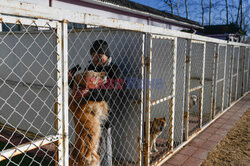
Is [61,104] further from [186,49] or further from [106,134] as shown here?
[186,49]

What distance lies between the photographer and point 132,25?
2506 millimetres

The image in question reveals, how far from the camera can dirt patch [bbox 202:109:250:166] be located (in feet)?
12.1

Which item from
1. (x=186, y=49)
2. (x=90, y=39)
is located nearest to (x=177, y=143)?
(x=186, y=49)

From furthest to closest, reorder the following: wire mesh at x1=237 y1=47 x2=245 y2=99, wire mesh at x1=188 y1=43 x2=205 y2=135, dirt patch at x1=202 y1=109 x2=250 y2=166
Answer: wire mesh at x1=237 y1=47 x2=245 y2=99 < wire mesh at x1=188 y1=43 x2=205 y2=135 < dirt patch at x1=202 y1=109 x2=250 y2=166

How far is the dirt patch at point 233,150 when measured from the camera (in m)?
3.68

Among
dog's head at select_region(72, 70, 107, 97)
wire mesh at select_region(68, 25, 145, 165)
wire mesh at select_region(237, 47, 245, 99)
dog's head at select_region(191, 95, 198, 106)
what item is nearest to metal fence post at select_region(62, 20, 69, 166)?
wire mesh at select_region(68, 25, 145, 165)

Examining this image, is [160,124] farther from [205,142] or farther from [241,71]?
[241,71]

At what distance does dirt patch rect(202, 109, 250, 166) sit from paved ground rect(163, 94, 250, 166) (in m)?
0.10

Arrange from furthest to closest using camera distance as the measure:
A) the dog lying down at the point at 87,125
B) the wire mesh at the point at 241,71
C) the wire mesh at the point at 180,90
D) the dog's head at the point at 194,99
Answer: the wire mesh at the point at 241,71 < the dog's head at the point at 194,99 < the wire mesh at the point at 180,90 < the dog lying down at the point at 87,125

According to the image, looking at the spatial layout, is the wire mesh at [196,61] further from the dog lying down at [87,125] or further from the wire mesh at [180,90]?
the dog lying down at [87,125]

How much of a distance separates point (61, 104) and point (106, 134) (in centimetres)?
133

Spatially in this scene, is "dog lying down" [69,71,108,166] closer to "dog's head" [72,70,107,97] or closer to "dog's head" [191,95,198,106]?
"dog's head" [72,70,107,97]

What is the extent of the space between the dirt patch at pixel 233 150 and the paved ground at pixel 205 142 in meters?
0.10

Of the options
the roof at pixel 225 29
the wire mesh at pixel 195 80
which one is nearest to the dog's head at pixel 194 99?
the wire mesh at pixel 195 80
